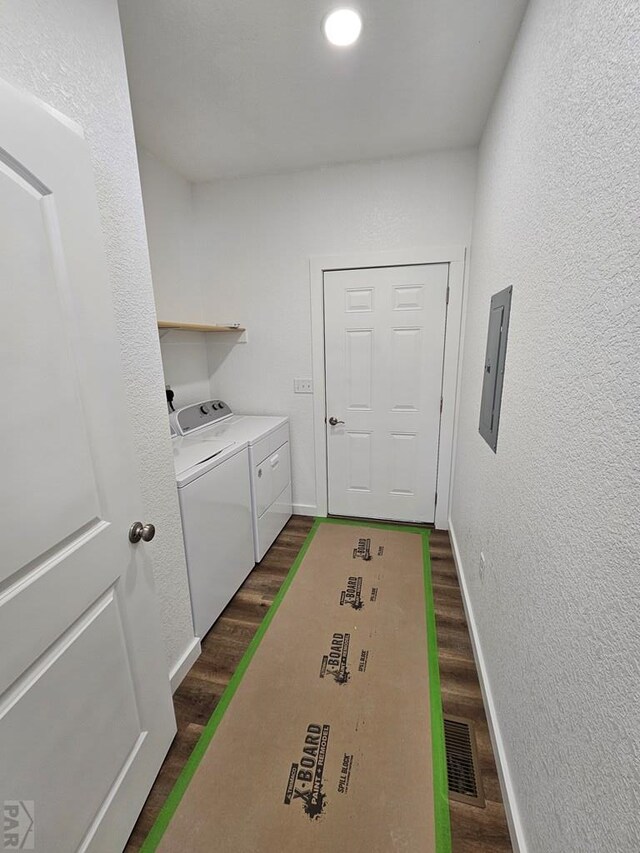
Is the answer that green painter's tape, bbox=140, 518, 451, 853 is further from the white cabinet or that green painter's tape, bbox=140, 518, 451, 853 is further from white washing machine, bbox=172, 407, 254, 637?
the white cabinet

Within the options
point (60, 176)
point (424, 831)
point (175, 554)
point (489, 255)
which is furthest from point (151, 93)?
point (424, 831)

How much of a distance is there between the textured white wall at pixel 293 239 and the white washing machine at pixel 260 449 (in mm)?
172

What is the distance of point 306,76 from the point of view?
1.56m

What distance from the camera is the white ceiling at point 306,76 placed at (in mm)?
1283

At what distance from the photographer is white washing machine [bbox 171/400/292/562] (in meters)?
2.25

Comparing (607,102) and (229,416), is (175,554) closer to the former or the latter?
(229,416)

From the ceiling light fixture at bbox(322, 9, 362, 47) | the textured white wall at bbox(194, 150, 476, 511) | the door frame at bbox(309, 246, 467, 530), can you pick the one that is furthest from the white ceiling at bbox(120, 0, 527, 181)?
the door frame at bbox(309, 246, 467, 530)

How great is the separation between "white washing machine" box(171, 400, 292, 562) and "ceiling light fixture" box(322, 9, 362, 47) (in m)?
1.81

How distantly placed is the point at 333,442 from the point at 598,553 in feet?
7.16

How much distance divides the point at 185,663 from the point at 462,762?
3.82ft

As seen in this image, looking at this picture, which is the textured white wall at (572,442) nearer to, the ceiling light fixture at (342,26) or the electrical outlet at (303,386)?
the ceiling light fixture at (342,26)

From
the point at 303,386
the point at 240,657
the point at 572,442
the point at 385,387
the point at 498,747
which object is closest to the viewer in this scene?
the point at 572,442

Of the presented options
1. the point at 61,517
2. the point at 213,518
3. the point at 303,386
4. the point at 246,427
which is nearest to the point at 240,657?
the point at 213,518

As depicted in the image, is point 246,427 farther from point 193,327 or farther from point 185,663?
point 185,663
